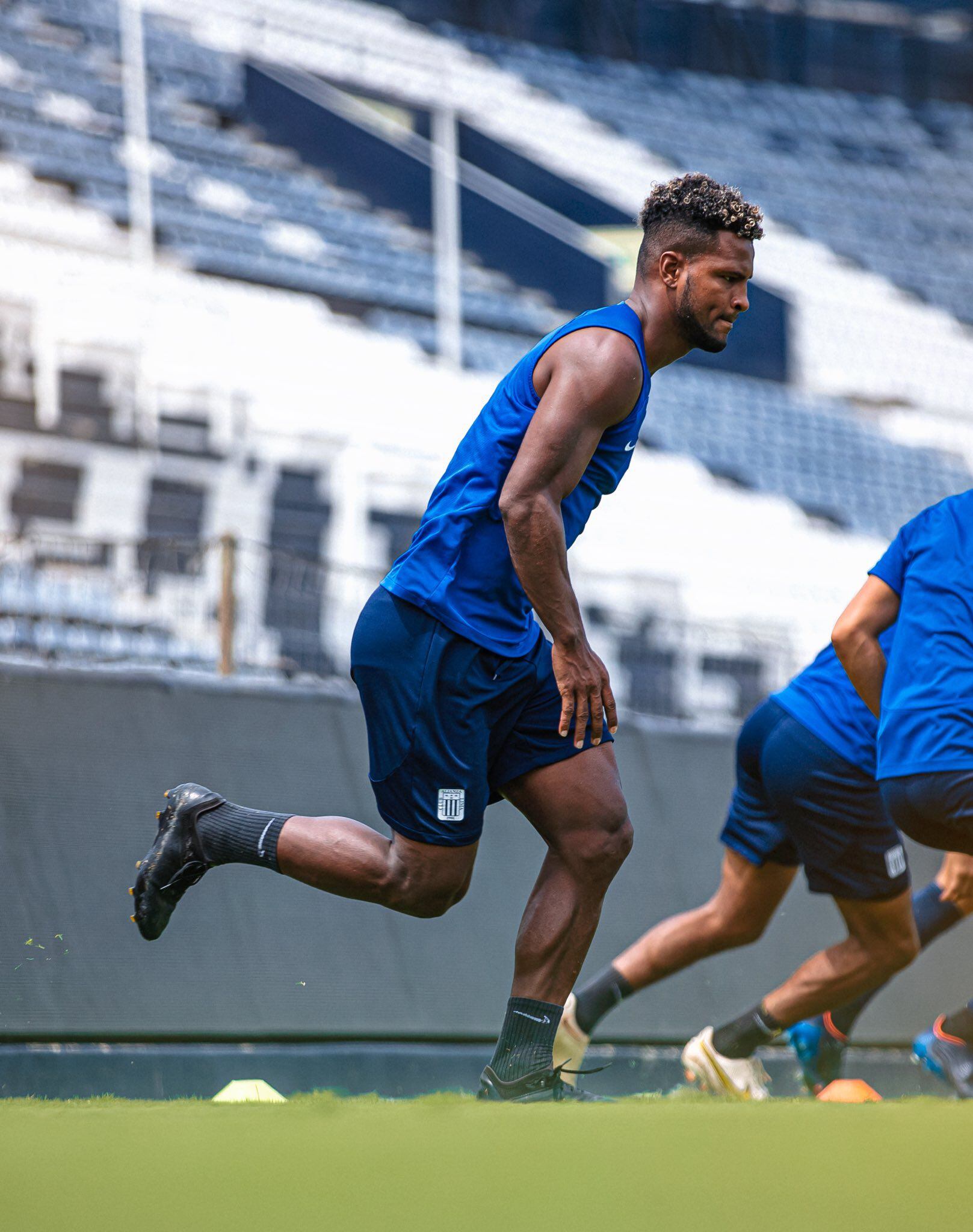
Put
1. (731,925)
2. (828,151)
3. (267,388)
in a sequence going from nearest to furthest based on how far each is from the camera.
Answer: (731,925)
(267,388)
(828,151)

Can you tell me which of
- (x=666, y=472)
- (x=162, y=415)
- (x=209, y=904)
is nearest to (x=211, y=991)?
(x=209, y=904)

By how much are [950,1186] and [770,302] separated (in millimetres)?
16293

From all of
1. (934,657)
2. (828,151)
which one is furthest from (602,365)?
(828,151)

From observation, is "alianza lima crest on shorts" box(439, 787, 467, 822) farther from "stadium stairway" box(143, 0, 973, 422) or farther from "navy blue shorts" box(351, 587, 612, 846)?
"stadium stairway" box(143, 0, 973, 422)

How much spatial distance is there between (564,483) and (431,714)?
62 cm

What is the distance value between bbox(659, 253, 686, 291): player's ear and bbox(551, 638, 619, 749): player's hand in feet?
2.94

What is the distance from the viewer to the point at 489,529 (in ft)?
10.7

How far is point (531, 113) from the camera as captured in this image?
15930 millimetres

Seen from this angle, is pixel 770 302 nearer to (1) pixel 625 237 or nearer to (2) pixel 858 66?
(1) pixel 625 237

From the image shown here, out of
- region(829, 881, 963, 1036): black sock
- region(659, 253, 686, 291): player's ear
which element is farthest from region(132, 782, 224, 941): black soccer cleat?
region(829, 881, 963, 1036): black sock

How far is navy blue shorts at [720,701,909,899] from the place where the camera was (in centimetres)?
448

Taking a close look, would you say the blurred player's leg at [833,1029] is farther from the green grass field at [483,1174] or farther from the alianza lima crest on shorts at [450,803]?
the green grass field at [483,1174]

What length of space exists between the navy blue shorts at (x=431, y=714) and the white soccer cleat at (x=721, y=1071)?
194cm

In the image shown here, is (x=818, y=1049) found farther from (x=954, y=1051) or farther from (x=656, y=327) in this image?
(x=656, y=327)
